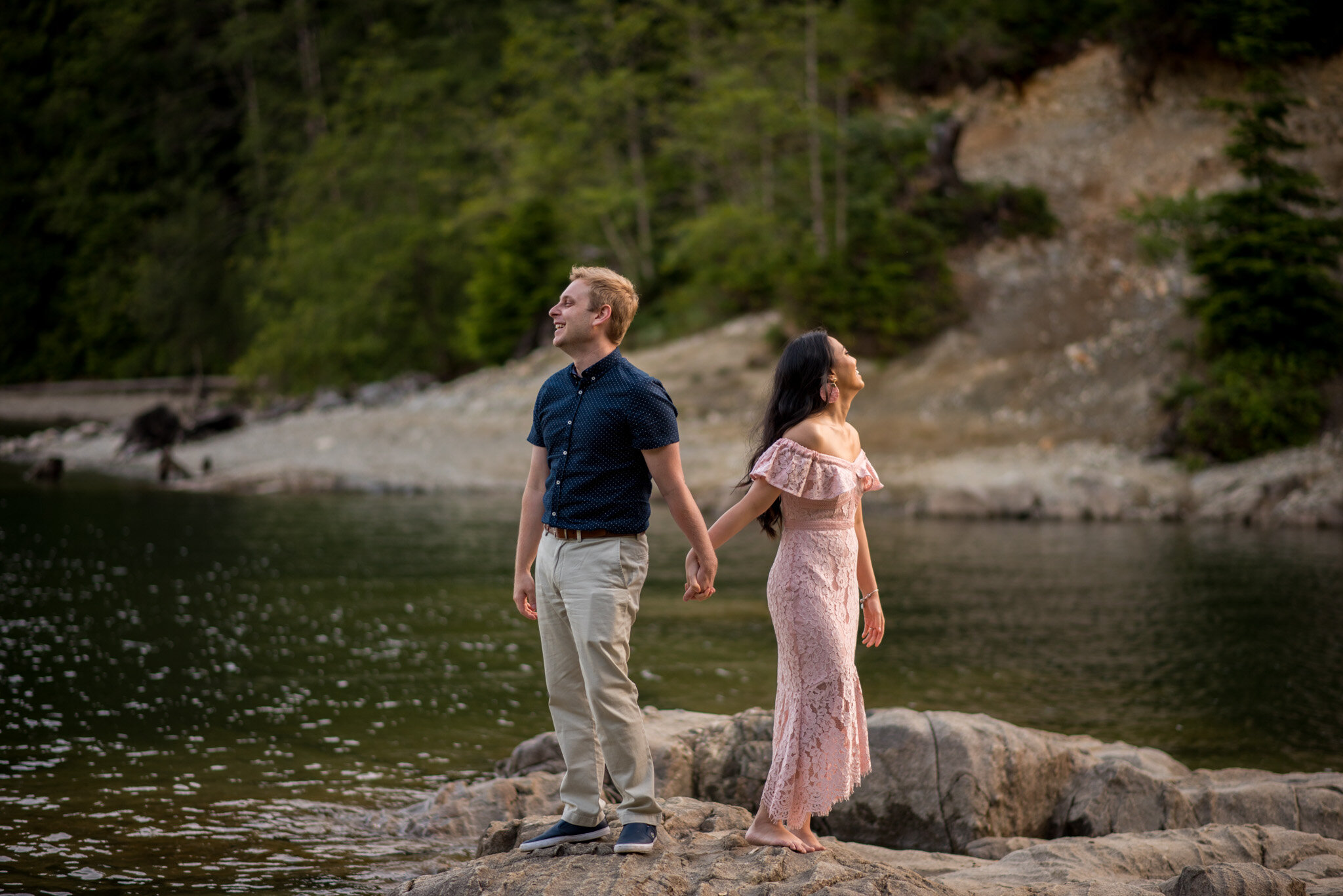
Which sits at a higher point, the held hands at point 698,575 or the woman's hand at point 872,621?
the held hands at point 698,575

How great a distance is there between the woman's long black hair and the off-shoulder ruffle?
112mm

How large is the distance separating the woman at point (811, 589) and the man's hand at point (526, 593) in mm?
660

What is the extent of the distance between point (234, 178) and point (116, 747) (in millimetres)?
56505

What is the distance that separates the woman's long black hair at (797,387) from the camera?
15.2ft

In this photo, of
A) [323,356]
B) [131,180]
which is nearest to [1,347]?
[131,180]

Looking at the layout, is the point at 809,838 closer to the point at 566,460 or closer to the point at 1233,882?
the point at 1233,882

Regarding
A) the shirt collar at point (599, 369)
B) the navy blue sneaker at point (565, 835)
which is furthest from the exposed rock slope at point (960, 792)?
the shirt collar at point (599, 369)

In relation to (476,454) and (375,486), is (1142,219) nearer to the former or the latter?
(476,454)

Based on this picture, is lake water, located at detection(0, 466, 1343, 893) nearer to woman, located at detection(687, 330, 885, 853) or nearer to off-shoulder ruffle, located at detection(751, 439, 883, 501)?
woman, located at detection(687, 330, 885, 853)

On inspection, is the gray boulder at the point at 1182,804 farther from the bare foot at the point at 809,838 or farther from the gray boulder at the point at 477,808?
the gray boulder at the point at 477,808

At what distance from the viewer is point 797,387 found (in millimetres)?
4684

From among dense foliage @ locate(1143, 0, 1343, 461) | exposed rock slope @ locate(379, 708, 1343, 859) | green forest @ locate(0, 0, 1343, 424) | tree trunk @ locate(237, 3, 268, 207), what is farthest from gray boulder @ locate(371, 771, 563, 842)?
tree trunk @ locate(237, 3, 268, 207)

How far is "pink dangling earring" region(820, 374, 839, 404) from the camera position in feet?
15.2

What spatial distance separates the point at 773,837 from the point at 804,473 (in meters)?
1.38
